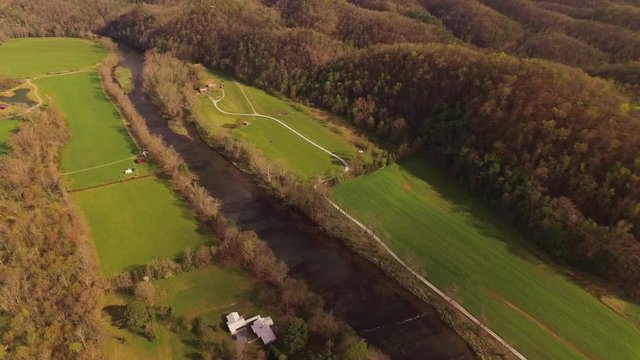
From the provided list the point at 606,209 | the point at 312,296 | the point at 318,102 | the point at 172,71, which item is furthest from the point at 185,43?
the point at 606,209

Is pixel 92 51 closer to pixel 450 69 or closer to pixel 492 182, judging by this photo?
pixel 450 69

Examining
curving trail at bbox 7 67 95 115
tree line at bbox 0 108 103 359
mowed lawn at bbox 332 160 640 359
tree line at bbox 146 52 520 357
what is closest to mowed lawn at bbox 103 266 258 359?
tree line at bbox 0 108 103 359

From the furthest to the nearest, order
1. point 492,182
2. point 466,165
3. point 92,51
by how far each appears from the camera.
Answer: point 92,51
point 466,165
point 492,182

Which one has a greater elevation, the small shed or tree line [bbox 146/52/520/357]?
tree line [bbox 146/52/520/357]

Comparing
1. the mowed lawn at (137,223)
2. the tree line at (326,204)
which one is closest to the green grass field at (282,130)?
the tree line at (326,204)

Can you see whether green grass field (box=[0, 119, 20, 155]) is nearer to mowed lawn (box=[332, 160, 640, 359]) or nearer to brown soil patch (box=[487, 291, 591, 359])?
mowed lawn (box=[332, 160, 640, 359])

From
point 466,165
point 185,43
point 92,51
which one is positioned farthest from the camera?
point 92,51
